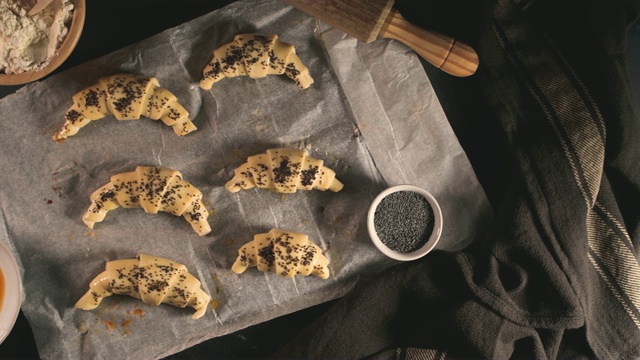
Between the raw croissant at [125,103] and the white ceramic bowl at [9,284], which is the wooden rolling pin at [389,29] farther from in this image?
the white ceramic bowl at [9,284]

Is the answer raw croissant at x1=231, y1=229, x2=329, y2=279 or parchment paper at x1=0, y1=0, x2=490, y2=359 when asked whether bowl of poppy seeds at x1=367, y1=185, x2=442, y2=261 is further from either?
raw croissant at x1=231, y1=229, x2=329, y2=279

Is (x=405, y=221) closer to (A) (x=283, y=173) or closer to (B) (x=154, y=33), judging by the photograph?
(A) (x=283, y=173)

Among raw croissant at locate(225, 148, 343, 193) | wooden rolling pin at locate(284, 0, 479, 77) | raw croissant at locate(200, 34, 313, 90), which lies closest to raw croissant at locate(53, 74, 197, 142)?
raw croissant at locate(200, 34, 313, 90)

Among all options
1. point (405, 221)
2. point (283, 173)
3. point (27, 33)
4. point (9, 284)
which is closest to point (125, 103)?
point (27, 33)

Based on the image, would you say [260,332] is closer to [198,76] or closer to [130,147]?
[130,147]

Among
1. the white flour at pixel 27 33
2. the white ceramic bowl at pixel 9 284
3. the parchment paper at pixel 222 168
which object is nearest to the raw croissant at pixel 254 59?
the parchment paper at pixel 222 168

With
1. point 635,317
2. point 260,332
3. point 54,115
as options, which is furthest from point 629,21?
point 54,115
